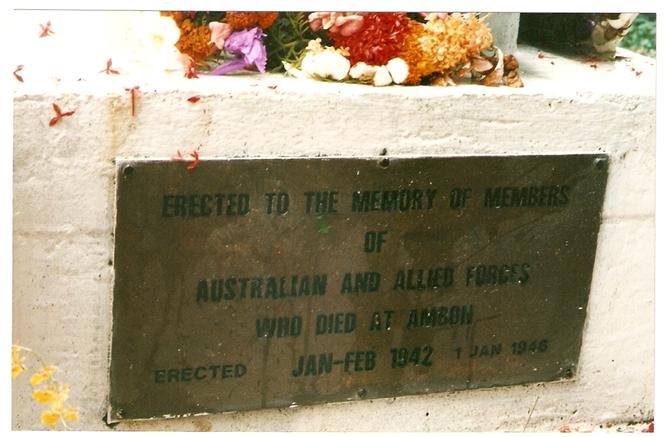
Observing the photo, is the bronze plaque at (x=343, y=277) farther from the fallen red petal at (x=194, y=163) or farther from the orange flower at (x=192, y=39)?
the orange flower at (x=192, y=39)

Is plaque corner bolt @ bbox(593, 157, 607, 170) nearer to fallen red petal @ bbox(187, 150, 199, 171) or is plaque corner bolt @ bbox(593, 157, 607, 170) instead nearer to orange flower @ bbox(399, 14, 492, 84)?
orange flower @ bbox(399, 14, 492, 84)

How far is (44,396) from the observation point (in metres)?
2.31

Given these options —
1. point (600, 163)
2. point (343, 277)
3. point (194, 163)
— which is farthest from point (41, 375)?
point (600, 163)

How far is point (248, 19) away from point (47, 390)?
1200 mm

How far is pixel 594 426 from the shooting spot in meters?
2.87

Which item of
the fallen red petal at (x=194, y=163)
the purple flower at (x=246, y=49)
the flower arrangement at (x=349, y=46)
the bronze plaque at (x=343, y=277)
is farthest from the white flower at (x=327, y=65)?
the fallen red petal at (x=194, y=163)

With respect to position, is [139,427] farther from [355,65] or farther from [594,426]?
[594,426]

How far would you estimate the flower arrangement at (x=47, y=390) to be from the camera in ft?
7.50

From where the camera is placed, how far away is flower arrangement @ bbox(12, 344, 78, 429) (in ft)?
7.50

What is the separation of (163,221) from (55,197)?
0.95 feet

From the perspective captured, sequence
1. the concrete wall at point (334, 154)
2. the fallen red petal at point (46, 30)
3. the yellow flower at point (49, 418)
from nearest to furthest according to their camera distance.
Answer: the concrete wall at point (334, 154), the yellow flower at point (49, 418), the fallen red petal at point (46, 30)

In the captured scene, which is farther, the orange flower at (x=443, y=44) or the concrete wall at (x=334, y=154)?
the orange flower at (x=443, y=44)

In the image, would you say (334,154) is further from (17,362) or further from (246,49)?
(17,362)

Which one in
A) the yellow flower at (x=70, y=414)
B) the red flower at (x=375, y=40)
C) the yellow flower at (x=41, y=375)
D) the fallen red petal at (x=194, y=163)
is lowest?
the yellow flower at (x=70, y=414)
